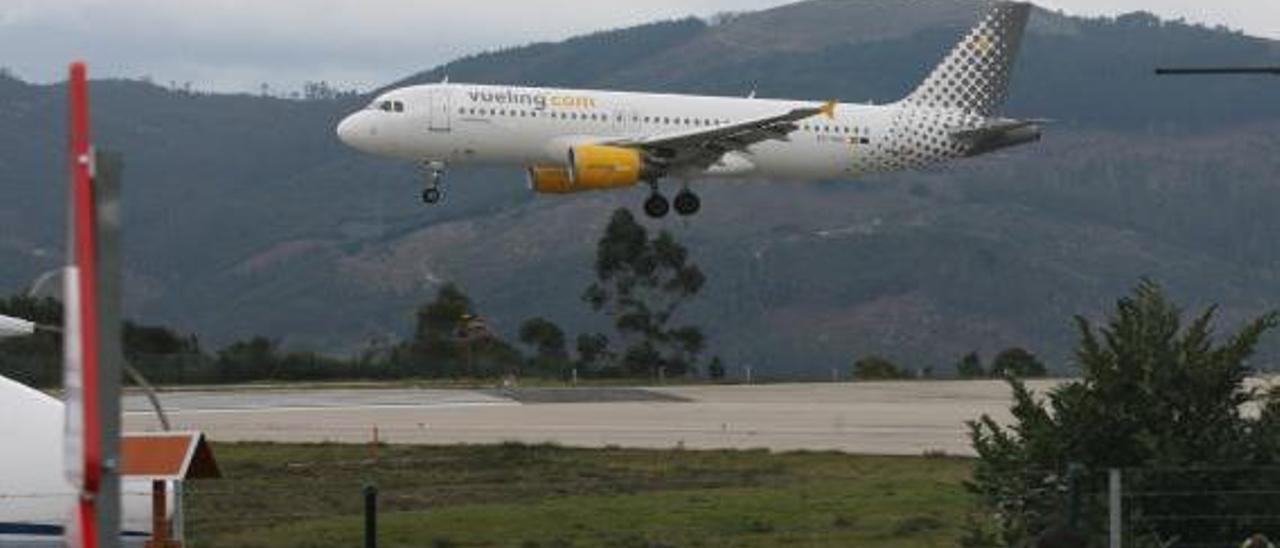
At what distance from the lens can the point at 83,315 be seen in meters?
6.36

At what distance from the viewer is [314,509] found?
28.3 metres

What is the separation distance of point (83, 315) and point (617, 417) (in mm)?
41164

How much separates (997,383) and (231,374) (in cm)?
2177

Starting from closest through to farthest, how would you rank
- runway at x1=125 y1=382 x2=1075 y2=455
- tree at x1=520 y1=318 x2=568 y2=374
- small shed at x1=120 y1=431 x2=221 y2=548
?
small shed at x1=120 y1=431 x2=221 y2=548 < runway at x1=125 y1=382 x2=1075 y2=455 < tree at x1=520 y1=318 x2=568 y2=374

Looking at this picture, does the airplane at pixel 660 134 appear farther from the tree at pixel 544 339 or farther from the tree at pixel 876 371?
the tree at pixel 544 339

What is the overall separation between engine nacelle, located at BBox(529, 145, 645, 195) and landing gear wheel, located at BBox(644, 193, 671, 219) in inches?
75.0

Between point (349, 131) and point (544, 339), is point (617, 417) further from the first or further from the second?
point (544, 339)

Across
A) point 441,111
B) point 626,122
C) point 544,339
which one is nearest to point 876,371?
point 544,339

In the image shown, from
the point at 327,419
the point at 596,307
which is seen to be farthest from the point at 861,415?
→ the point at 596,307

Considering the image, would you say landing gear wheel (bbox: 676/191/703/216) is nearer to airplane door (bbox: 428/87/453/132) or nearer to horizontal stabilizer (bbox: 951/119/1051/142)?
airplane door (bbox: 428/87/453/132)

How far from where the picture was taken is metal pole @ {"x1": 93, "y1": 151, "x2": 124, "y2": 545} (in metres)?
6.34

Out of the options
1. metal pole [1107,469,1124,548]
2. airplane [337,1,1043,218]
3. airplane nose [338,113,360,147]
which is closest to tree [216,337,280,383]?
Answer: airplane [337,1,1043,218]

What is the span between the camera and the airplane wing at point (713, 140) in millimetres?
60594

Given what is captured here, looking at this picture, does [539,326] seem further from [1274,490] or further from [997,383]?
[1274,490]
